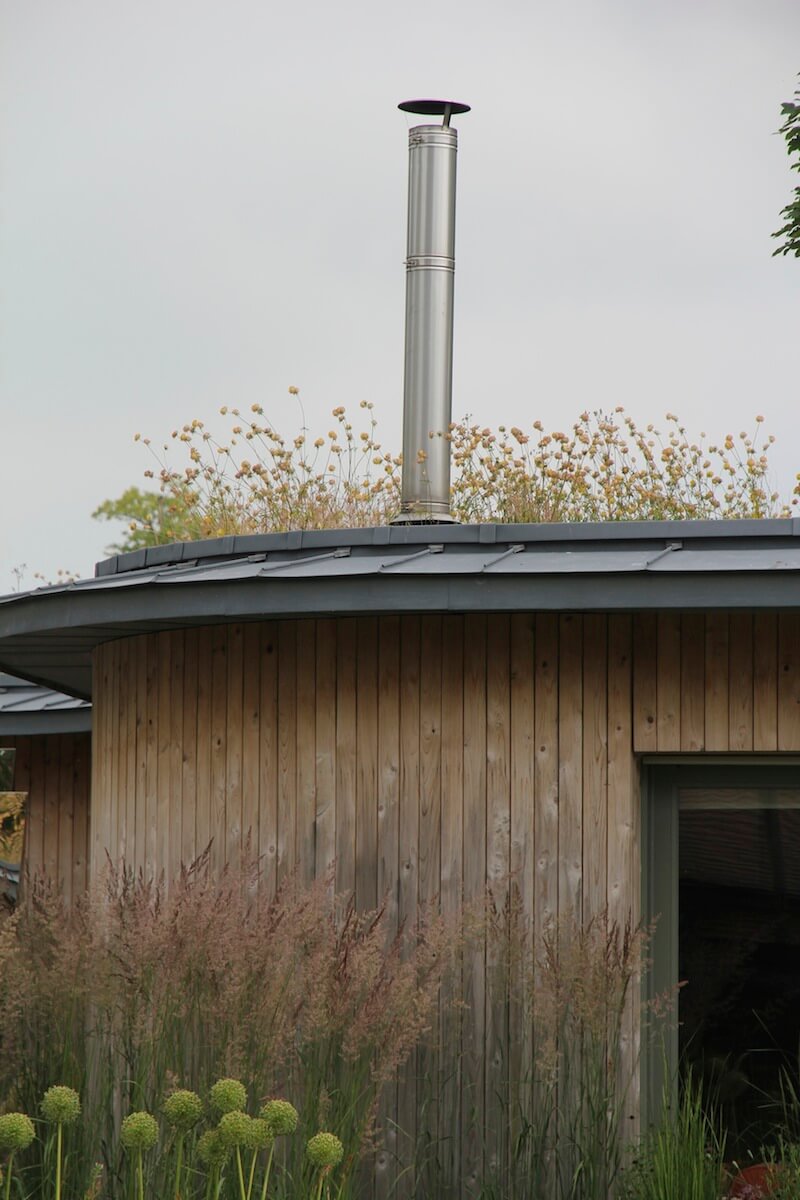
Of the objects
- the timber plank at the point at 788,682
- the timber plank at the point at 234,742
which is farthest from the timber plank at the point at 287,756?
the timber plank at the point at 788,682

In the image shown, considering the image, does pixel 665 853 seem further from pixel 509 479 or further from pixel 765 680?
pixel 509 479

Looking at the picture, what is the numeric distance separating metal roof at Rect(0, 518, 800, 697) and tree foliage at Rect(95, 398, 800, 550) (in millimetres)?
3549

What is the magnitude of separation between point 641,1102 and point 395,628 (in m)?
1.91

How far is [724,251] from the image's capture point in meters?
20.7

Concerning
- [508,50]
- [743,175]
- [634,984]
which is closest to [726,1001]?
[634,984]

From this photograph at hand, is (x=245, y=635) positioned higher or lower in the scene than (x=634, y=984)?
higher

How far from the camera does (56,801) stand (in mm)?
10992

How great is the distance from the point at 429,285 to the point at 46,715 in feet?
12.1

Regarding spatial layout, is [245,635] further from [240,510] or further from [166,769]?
[240,510]

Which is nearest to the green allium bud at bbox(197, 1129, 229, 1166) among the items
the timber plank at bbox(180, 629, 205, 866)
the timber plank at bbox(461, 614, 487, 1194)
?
the timber plank at bbox(461, 614, 487, 1194)

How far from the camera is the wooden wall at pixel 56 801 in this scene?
1088 cm

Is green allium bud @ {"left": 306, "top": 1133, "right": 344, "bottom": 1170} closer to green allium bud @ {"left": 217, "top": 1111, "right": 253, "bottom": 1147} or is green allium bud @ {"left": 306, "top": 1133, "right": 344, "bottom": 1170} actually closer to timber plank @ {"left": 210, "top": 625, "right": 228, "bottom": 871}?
green allium bud @ {"left": 217, "top": 1111, "right": 253, "bottom": 1147}

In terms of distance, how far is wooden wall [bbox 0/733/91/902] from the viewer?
10.9 metres

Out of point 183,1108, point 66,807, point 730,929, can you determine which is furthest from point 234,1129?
point 66,807
